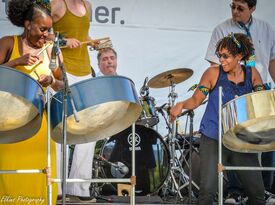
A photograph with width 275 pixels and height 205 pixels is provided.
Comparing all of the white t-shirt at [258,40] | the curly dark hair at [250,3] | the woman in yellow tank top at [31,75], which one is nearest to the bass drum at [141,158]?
the white t-shirt at [258,40]

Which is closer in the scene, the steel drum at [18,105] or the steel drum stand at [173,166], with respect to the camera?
the steel drum at [18,105]

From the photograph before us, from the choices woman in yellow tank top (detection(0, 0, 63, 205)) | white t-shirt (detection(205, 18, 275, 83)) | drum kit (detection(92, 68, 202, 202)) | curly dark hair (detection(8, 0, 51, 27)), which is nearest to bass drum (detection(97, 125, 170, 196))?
drum kit (detection(92, 68, 202, 202))

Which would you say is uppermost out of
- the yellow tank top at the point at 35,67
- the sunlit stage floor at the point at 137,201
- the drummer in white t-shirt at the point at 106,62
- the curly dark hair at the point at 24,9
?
the curly dark hair at the point at 24,9

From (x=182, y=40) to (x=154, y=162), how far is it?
0.81m

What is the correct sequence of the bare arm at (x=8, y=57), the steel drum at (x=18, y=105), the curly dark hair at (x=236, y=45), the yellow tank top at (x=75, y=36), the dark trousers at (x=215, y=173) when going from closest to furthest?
the steel drum at (x=18, y=105) < the bare arm at (x=8, y=57) < the dark trousers at (x=215, y=173) < the curly dark hair at (x=236, y=45) < the yellow tank top at (x=75, y=36)

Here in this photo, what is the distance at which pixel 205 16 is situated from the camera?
15.3 feet

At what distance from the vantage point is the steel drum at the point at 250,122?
9.72 feet

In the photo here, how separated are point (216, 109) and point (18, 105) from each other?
44.1 inches

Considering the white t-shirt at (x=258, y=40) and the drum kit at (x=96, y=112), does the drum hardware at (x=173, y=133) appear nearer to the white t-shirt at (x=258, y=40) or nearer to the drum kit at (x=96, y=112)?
the white t-shirt at (x=258, y=40)

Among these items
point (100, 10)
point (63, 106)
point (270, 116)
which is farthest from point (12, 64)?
point (100, 10)

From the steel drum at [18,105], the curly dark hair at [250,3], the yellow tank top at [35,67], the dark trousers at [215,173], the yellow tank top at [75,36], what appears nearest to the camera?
the steel drum at [18,105]

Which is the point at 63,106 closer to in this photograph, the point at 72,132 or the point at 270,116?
the point at 72,132

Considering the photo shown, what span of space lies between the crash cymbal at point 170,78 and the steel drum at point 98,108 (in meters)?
1.45

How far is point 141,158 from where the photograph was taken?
4629mm
